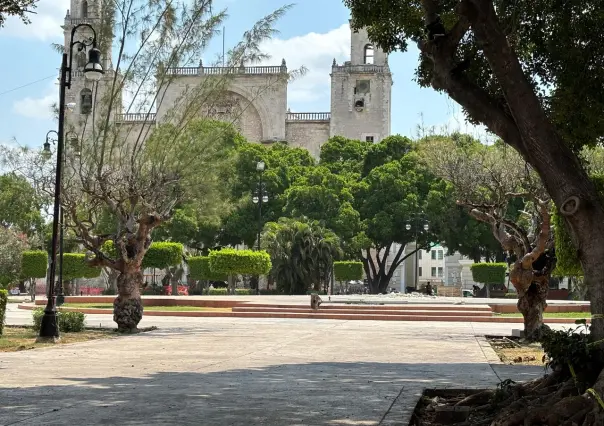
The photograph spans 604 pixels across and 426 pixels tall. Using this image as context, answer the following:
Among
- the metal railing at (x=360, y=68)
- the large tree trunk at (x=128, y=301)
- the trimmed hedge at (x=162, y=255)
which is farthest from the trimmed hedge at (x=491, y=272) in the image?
the metal railing at (x=360, y=68)

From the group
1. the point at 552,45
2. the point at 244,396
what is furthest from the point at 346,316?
the point at 244,396

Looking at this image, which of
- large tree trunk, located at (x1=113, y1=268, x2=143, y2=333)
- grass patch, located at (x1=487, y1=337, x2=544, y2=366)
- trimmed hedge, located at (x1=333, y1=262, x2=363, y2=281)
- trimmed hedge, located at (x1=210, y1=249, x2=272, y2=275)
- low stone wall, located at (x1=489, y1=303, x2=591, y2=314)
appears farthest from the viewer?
trimmed hedge, located at (x1=333, y1=262, x2=363, y2=281)

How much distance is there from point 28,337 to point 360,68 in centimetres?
5643

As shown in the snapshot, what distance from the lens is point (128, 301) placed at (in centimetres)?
1717

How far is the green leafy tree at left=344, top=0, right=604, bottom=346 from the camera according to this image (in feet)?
19.3

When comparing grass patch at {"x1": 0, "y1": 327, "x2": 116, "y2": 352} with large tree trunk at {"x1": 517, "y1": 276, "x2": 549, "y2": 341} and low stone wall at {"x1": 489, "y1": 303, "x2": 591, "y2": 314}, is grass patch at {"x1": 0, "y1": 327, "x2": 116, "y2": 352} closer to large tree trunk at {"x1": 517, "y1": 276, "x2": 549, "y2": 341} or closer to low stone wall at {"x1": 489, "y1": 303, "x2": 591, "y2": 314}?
large tree trunk at {"x1": 517, "y1": 276, "x2": 549, "y2": 341}

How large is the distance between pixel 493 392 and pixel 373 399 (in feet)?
3.55

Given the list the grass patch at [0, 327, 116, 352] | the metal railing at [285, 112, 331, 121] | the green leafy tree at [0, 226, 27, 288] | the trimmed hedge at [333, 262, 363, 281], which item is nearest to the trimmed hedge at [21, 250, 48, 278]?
the green leafy tree at [0, 226, 27, 288]

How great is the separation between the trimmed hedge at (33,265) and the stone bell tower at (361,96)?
116 feet

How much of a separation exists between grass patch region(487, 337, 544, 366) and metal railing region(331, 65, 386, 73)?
177ft

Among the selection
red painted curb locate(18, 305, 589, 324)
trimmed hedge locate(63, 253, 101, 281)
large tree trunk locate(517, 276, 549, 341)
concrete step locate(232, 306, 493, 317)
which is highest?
trimmed hedge locate(63, 253, 101, 281)

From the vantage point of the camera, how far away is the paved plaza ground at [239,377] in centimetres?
633

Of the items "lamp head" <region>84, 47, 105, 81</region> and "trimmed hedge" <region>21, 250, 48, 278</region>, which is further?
"trimmed hedge" <region>21, 250, 48, 278</region>

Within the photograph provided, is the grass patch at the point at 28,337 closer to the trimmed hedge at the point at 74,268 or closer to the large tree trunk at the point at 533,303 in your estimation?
the large tree trunk at the point at 533,303
